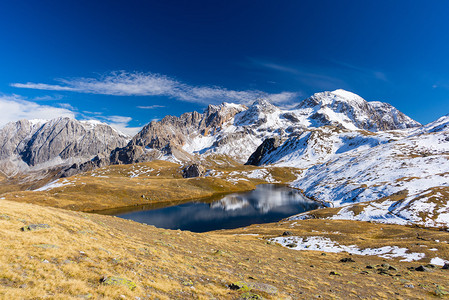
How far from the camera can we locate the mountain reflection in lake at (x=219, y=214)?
83500 millimetres

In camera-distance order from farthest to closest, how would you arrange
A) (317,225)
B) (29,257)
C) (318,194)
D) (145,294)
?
(318,194), (317,225), (29,257), (145,294)

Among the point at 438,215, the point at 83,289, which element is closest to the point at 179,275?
the point at 83,289

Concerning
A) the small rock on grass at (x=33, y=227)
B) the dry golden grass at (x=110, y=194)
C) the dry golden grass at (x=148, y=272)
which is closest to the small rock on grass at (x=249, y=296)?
the dry golden grass at (x=148, y=272)

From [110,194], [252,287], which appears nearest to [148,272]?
[252,287]

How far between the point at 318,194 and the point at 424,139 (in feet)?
491

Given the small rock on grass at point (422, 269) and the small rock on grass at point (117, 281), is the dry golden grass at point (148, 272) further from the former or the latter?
the small rock on grass at point (422, 269)

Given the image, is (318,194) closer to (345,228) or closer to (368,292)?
(345,228)

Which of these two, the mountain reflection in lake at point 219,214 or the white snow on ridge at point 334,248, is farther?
the mountain reflection in lake at point 219,214

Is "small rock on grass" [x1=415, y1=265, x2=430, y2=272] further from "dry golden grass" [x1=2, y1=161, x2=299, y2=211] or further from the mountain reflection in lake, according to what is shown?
"dry golden grass" [x1=2, y1=161, x2=299, y2=211]

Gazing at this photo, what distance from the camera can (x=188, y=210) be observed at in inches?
4245

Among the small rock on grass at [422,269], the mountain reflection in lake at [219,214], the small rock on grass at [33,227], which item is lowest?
the mountain reflection in lake at [219,214]

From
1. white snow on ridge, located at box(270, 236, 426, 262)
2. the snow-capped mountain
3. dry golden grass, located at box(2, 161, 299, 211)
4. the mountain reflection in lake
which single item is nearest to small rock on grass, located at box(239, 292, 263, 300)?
white snow on ridge, located at box(270, 236, 426, 262)

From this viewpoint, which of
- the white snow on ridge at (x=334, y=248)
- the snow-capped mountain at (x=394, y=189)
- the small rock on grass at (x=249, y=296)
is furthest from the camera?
the snow-capped mountain at (x=394, y=189)

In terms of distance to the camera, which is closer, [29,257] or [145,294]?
[145,294]
